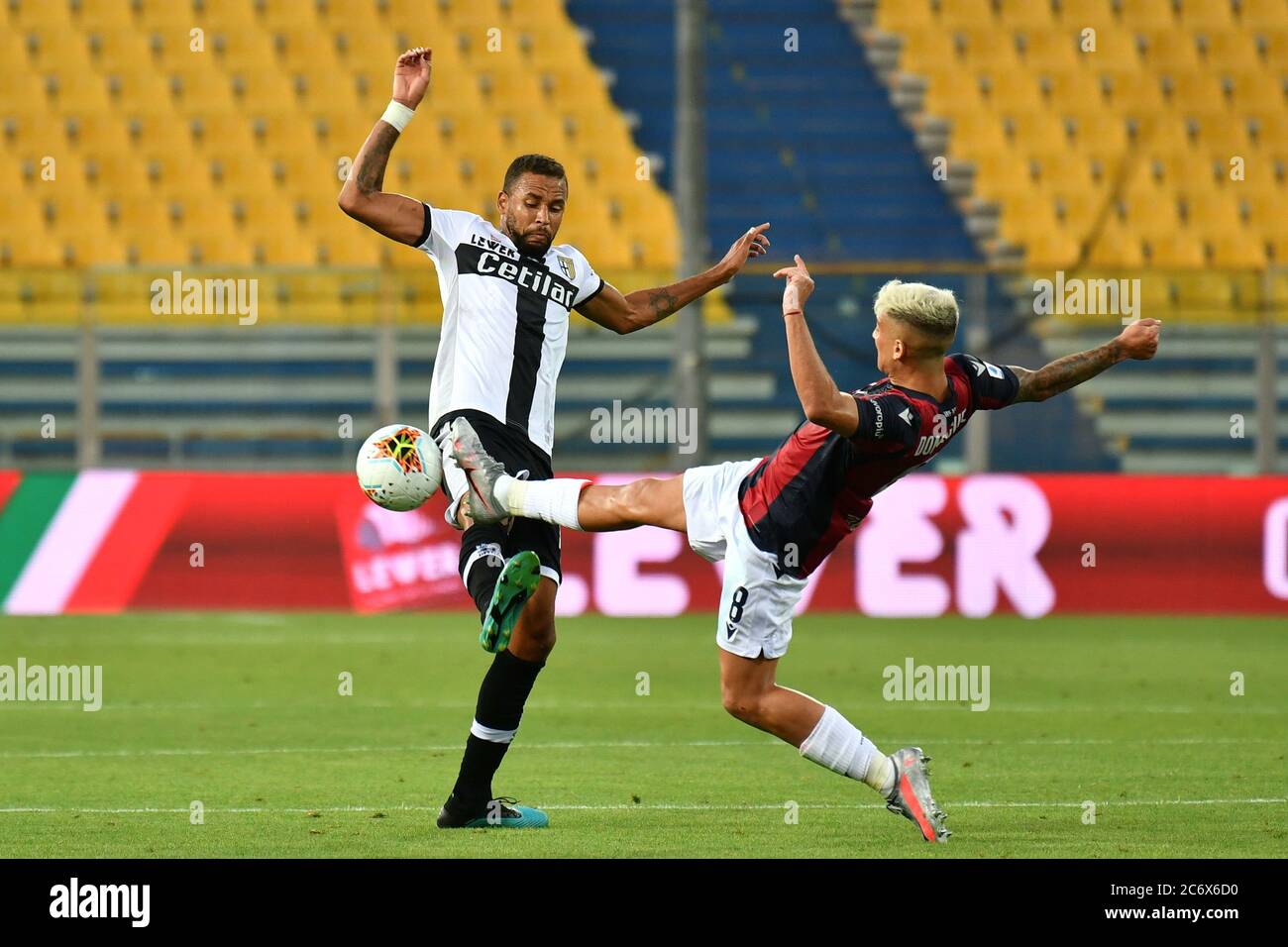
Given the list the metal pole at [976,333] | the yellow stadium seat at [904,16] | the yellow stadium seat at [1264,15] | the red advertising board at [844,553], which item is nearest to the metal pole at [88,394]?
the red advertising board at [844,553]

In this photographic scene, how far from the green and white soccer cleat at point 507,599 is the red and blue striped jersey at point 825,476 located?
763 mm

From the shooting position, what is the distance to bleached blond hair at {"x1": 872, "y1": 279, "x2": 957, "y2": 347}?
21.7 feet

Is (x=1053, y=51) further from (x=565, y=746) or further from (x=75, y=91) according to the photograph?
(x=565, y=746)

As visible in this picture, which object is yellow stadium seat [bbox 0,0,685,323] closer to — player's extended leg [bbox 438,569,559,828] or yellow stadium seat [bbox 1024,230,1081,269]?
yellow stadium seat [bbox 1024,230,1081,269]

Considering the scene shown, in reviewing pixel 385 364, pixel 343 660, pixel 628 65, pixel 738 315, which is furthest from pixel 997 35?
pixel 343 660

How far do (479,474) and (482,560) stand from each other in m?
0.32

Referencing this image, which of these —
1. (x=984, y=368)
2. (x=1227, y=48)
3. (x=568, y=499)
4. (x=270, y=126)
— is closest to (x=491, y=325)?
(x=568, y=499)

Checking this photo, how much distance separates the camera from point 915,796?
6766 mm

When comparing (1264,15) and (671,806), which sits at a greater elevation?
(1264,15)

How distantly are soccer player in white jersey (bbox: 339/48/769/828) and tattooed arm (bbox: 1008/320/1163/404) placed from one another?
68.9 inches

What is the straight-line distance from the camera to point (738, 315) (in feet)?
57.0

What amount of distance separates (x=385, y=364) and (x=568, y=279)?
31.4 ft
